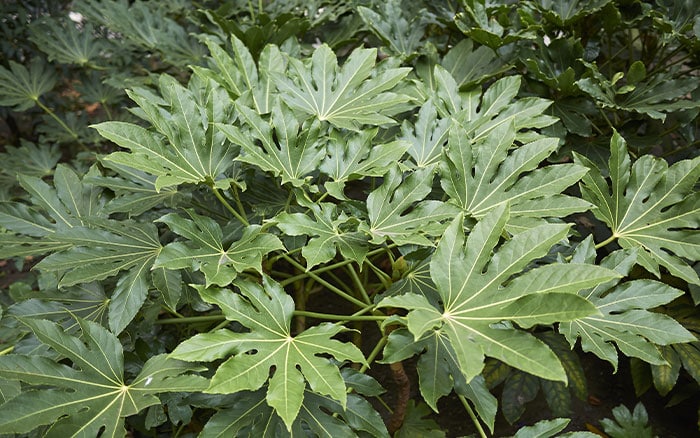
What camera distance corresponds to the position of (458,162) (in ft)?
4.69

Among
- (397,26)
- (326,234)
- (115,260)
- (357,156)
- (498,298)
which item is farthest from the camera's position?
(397,26)

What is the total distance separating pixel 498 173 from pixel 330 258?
50 centimetres

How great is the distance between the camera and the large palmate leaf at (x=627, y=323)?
1318 millimetres

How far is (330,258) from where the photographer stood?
4.19ft

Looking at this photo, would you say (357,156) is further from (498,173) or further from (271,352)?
(271,352)

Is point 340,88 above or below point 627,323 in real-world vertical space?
above

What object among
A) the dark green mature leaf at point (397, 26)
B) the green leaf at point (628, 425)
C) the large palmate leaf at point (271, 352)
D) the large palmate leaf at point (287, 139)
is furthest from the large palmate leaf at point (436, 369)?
the dark green mature leaf at point (397, 26)

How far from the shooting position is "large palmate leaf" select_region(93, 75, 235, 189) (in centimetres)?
Result: 144

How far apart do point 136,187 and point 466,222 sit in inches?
37.5

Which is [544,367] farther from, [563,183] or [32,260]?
[32,260]

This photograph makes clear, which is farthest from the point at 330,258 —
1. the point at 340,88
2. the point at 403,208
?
the point at 340,88

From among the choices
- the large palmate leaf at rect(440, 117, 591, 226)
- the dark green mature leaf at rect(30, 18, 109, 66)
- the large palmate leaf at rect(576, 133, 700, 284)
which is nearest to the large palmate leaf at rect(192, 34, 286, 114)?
the large palmate leaf at rect(440, 117, 591, 226)

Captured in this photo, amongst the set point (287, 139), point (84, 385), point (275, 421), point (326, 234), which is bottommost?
point (275, 421)

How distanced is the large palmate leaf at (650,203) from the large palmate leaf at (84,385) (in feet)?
3.70
